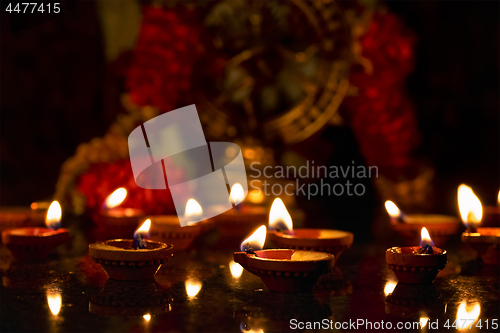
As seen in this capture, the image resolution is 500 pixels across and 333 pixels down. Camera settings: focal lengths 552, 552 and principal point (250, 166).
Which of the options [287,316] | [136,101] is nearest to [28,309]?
[287,316]

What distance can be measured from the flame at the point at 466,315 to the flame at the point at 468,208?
43 centimetres

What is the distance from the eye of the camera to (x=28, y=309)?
36.7 inches

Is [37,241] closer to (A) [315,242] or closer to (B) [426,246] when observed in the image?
(A) [315,242]

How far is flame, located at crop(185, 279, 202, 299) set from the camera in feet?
3.52

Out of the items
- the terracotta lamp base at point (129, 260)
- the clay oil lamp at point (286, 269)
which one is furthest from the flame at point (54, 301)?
the clay oil lamp at point (286, 269)

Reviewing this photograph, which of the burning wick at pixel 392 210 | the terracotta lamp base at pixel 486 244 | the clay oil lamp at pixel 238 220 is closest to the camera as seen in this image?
the terracotta lamp base at pixel 486 244

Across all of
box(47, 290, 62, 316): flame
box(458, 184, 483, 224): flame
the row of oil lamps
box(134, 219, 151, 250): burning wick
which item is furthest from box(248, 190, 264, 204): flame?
box(47, 290, 62, 316): flame

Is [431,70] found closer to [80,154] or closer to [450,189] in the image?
[450,189]

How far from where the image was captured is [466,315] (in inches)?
36.6

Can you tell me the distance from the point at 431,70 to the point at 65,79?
74.3 inches

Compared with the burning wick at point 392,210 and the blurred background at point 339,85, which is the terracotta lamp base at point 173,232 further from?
the blurred background at point 339,85

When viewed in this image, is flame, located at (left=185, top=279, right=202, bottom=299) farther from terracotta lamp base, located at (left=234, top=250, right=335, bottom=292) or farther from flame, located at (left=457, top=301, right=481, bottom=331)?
flame, located at (left=457, top=301, right=481, bottom=331)

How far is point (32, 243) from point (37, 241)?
0.5 inches

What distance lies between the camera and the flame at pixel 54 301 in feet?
3.04
